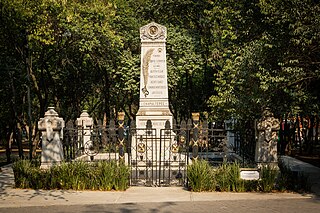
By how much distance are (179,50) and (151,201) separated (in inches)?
760

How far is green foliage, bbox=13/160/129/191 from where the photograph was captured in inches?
493

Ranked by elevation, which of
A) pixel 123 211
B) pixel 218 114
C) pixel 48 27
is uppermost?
pixel 48 27

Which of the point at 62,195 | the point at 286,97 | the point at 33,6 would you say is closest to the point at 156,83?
the point at 286,97

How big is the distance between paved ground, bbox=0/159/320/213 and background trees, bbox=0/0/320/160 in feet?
13.0

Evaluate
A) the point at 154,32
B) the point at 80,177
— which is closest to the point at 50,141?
the point at 80,177

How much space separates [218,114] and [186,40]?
244 inches

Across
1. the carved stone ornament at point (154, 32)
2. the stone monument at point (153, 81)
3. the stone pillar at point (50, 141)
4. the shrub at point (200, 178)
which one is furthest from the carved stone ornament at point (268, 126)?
the carved stone ornament at point (154, 32)

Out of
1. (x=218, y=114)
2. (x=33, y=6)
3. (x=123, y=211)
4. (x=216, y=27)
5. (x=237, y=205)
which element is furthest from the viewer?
(x=216, y=27)

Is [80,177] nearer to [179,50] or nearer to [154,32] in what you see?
[154,32]

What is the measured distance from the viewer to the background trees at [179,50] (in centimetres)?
1359

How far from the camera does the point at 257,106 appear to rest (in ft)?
57.7

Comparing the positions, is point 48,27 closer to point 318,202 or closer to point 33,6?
point 33,6

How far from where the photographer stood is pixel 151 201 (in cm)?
1094

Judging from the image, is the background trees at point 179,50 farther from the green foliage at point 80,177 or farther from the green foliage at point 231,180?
the green foliage at point 80,177
